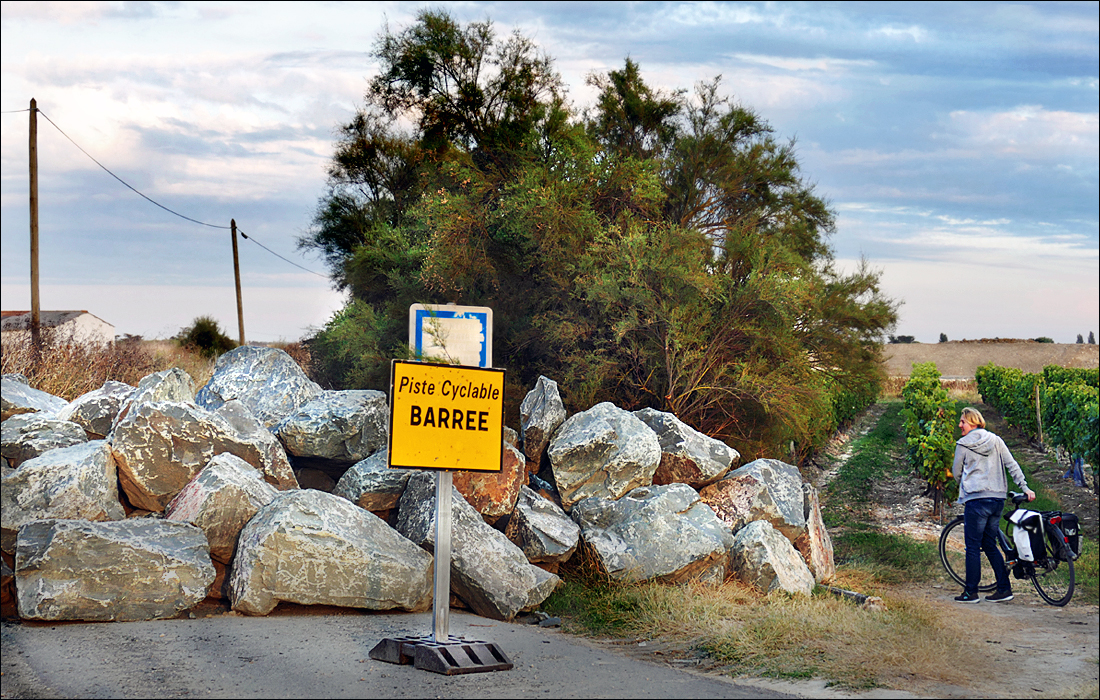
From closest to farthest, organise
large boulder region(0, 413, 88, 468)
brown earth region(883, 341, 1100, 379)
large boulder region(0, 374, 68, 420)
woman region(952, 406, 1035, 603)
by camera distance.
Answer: large boulder region(0, 413, 88, 468), woman region(952, 406, 1035, 603), large boulder region(0, 374, 68, 420), brown earth region(883, 341, 1100, 379)

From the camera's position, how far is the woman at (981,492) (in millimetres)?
8914

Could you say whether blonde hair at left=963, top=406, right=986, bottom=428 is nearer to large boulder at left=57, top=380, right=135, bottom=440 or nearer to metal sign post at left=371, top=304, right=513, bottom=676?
metal sign post at left=371, top=304, right=513, bottom=676

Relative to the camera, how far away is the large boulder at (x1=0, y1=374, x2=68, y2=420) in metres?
9.87

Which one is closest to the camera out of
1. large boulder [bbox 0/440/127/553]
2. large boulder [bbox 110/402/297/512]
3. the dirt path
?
the dirt path

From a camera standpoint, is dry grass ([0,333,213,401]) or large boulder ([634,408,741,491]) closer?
large boulder ([634,408,741,491])

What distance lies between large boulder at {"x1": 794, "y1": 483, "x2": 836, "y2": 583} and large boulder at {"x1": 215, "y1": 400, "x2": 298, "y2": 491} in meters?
5.25

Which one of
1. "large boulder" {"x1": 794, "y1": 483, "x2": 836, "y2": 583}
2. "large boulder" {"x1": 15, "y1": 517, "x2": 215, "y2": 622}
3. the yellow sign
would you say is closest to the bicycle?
"large boulder" {"x1": 794, "y1": 483, "x2": 836, "y2": 583}

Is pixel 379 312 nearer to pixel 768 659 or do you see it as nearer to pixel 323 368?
pixel 323 368

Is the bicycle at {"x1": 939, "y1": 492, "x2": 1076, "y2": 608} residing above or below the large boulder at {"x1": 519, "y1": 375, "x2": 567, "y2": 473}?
below

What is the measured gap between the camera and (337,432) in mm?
9164

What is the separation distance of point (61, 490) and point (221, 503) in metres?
1.43

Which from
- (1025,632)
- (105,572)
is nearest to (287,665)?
(105,572)

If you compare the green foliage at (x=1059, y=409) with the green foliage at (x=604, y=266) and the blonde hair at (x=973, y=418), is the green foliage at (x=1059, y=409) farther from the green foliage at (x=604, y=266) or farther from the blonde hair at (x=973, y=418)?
the blonde hair at (x=973, y=418)

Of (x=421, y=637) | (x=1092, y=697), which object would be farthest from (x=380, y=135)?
(x=1092, y=697)
